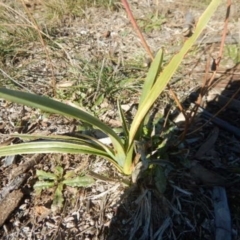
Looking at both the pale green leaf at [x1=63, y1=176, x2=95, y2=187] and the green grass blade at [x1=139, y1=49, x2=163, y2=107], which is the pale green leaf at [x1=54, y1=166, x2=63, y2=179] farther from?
the green grass blade at [x1=139, y1=49, x2=163, y2=107]

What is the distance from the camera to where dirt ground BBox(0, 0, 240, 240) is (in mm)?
1148

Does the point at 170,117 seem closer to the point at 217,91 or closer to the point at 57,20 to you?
the point at 217,91

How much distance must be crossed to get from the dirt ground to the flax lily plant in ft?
0.35

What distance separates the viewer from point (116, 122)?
1486 millimetres

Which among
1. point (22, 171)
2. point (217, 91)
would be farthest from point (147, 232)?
point (217, 91)

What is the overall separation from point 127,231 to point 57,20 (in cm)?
149

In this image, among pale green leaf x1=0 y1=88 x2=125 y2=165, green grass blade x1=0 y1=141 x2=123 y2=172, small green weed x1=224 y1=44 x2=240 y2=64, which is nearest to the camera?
pale green leaf x1=0 y1=88 x2=125 y2=165

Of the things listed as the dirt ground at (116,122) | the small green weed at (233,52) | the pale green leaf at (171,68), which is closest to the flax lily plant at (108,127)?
the pale green leaf at (171,68)

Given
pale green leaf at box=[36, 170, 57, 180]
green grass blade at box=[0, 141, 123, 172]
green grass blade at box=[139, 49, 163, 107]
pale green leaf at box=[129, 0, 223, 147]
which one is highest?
green grass blade at box=[139, 49, 163, 107]

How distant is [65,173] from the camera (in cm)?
131

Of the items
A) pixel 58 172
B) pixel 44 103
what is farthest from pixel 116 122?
pixel 44 103

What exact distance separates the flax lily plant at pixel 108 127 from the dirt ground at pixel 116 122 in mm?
107

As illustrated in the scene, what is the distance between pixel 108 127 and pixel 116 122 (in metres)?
0.44

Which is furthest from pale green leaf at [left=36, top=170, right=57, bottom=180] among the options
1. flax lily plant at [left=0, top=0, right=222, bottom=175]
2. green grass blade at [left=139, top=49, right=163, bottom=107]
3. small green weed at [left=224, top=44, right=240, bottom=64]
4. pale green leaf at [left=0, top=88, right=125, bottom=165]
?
small green weed at [left=224, top=44, right=240, bottom=64]
